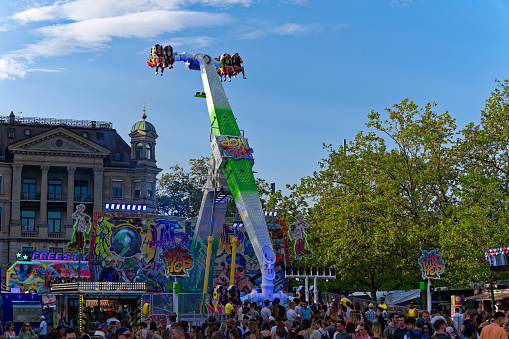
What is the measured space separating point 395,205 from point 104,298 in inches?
815

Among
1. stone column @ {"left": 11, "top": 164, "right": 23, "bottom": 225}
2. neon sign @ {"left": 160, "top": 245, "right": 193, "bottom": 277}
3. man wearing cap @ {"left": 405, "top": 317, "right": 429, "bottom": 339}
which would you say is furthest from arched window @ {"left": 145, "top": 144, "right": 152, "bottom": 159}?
man wearing cap @ {"left": 405, "top": 317, "right": 429, "bottom": 339}

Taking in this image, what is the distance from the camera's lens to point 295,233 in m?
54.8

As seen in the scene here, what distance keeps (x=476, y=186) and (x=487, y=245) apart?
499cm

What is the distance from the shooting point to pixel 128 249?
5441 cm

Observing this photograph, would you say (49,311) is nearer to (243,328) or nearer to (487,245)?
(487,245)

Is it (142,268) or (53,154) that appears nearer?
(142,268)

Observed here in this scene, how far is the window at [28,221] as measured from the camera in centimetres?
8406

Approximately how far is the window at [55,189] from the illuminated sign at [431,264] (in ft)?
185

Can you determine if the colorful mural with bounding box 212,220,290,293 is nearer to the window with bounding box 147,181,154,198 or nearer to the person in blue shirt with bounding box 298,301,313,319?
the person in blue shirt with bounding box 298,301,313,319

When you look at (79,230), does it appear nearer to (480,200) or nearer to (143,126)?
(480,200)

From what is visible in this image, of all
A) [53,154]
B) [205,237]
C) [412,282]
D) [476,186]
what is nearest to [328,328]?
[476,186]

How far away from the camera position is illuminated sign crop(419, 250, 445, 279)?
3809 cm

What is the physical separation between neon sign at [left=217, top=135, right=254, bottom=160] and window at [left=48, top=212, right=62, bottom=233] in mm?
43650

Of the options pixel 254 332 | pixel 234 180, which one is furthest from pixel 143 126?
pixel 254 332
